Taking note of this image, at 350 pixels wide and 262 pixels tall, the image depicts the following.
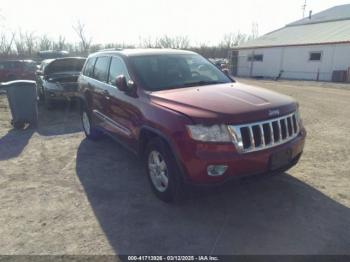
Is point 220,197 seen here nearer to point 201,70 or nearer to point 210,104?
point 210,104

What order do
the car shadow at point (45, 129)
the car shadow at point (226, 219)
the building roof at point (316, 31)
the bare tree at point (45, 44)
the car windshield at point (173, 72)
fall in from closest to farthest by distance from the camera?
the car shadow at point (226, 219) → the car windshield at point (173, 72) → the car shadow at point (45, 129) → the building roof at point (316, 31) → the bare tree at point (45, 44)

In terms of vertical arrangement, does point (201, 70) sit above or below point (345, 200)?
above

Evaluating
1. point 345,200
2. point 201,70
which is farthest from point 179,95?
point 345,200

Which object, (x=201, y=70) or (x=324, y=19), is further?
(x=324, y=19)

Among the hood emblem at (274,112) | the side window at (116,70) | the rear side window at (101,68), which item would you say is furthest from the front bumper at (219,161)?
the rear side window at (101,68)

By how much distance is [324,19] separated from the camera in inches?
1134

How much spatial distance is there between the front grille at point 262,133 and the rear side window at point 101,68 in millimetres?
2884

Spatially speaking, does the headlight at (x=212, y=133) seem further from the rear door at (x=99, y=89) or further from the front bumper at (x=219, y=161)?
the rear door at (x=99, y=89)

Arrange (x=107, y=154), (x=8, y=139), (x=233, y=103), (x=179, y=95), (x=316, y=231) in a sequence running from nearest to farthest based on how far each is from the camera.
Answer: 1. (x=316, y=231)
2. (x=233, y=103)
3. (x=179, y=95)
4. (x=107, y=154)
5. (x=8, y=139)

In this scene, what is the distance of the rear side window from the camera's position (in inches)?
206

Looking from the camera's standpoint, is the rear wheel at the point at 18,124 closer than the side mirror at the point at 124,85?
No

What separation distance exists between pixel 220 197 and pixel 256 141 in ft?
3.36

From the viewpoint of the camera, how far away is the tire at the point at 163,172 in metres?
3.38

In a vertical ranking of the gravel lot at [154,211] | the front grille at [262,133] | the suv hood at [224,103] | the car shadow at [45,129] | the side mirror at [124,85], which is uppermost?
the side mirror at [124,85]
